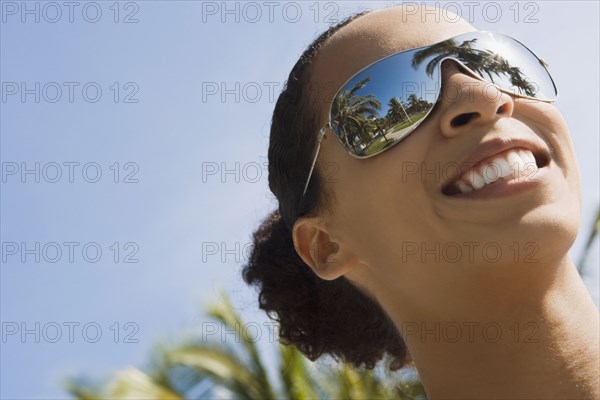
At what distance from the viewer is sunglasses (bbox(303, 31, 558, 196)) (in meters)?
3.16

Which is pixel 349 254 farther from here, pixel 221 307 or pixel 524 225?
pixel 221 307

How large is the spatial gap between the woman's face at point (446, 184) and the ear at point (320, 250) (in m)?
0.07

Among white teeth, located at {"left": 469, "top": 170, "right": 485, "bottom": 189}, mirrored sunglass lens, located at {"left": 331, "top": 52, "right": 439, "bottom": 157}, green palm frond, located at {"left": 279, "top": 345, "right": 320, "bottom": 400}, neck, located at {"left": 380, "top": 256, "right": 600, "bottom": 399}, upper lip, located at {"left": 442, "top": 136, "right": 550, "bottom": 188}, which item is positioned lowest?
neck, located at {"left": 380, "top": 256, "right": 600, "bottom": 399}

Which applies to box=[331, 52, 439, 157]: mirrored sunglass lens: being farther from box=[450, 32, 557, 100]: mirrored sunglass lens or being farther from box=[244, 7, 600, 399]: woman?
box=[450, 32, 557, 100]: mirrored sunglass lens

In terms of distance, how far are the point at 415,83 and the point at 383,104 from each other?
16cm

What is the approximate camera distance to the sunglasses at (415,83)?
3.16 meters

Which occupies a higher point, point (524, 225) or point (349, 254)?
point (349, 254)

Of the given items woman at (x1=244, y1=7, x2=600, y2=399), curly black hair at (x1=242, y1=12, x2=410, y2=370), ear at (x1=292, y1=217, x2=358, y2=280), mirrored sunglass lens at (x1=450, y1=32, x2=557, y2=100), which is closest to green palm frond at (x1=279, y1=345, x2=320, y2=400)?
curly black hair at (x1=242, y1=12, x2=410, y2=370)

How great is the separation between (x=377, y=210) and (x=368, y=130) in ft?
1.00

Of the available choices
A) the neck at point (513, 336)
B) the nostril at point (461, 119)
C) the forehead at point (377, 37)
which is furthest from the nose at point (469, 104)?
the neck at point (513, 336)

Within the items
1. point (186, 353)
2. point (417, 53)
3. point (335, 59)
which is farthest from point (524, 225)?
point (186, 353)

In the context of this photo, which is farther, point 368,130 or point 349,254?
point 349,254

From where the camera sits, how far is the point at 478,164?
9.78ft

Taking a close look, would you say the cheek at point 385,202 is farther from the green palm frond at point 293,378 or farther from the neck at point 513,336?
the green palm frond at point 293,378
